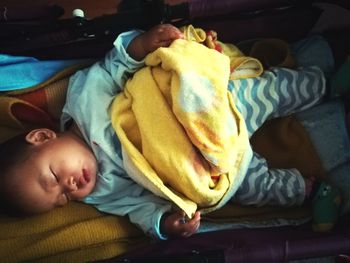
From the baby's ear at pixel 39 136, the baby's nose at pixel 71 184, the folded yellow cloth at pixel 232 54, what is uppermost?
the folded yellow cloth at pixel 232 54

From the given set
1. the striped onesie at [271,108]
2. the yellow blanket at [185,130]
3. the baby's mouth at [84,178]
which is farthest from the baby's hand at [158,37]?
the baby's mouth at [84,178]

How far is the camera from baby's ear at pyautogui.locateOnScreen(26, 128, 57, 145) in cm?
97

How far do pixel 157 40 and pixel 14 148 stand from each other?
34cm

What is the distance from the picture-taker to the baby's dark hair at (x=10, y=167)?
923mm

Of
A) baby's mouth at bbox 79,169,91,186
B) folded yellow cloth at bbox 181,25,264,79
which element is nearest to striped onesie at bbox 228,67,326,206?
folded yellow cloth at bbox 181,25,264,79

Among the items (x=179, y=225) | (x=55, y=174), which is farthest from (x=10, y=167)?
(x=179, y=225)

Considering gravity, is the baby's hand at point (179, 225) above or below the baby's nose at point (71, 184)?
below

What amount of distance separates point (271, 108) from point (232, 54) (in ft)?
0.49

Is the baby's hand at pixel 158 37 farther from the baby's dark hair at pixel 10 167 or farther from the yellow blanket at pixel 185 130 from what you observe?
the baby's dark hair at pixel 10 167

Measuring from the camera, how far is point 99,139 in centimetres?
99

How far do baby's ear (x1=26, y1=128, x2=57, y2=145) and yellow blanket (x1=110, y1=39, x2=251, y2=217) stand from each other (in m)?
0.13

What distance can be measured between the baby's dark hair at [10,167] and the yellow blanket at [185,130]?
18cm

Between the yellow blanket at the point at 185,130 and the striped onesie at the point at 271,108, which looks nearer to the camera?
the yellow blanket at the point at 185,130

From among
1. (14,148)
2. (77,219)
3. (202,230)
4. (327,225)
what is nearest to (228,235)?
(202,230)
